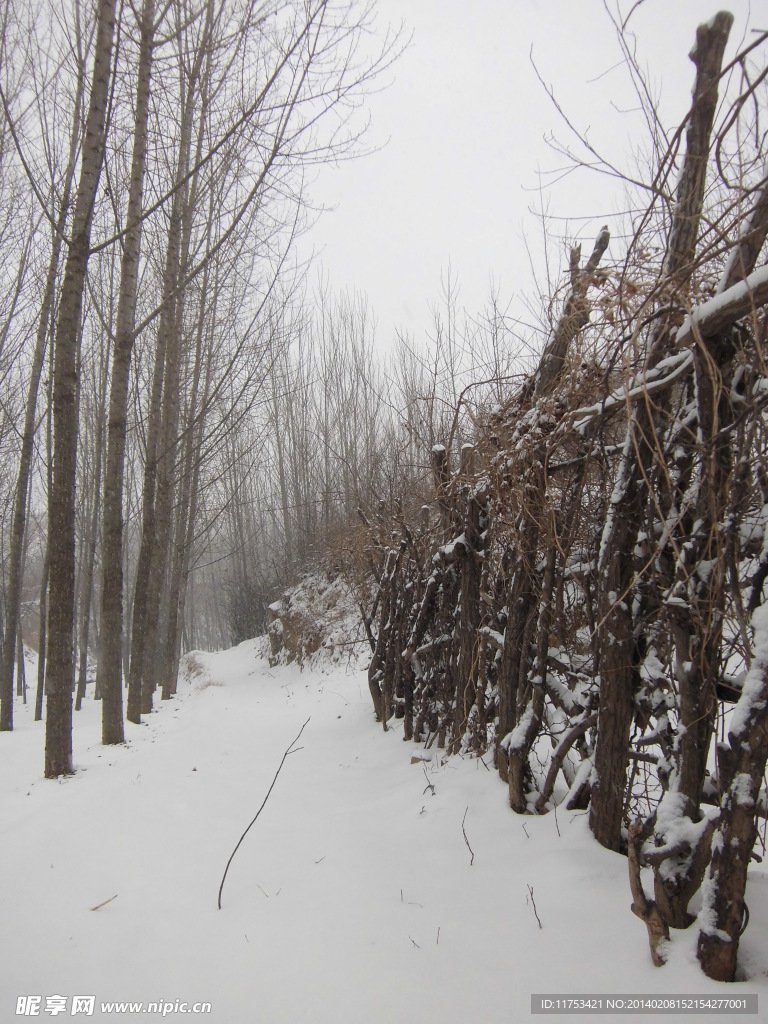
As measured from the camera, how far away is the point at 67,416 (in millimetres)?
4641

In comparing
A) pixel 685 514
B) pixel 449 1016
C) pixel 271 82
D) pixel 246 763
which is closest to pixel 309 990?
pixel 449 1016

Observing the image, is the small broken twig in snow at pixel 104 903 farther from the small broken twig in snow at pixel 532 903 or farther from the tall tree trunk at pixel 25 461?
the tall tree trunk at pixel 25 461

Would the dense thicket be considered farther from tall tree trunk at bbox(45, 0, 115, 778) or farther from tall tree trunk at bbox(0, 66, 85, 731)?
tall tree trunk at bbox(0, 66, 85, 731)

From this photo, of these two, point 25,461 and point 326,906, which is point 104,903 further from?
point 25,461

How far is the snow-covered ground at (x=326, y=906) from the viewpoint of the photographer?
1748 millimetres

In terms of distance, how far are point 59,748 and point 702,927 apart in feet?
15.2

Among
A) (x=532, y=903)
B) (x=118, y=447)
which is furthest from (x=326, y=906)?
(x=118, y=447)

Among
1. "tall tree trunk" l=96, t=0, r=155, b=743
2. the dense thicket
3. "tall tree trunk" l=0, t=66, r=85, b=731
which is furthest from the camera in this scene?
"tall tree trunk" l=0, t=66, r=85, b=731

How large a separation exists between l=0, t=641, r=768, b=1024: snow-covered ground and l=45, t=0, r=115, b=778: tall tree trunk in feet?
2.22

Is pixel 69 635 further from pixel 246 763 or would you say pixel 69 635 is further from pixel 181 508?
pixel 181 508

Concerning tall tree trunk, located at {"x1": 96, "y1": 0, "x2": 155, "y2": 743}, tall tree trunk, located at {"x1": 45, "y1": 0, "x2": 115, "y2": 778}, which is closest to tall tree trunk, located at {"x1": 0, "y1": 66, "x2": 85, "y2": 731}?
tall tree trunk, located at {"x1": 96, "y1": 0, "x2": 155, "y2": 743}

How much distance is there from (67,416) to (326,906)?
3.86 metres

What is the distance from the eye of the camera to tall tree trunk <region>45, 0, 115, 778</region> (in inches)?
181

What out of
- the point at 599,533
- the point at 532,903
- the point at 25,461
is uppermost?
the point at 25,461
